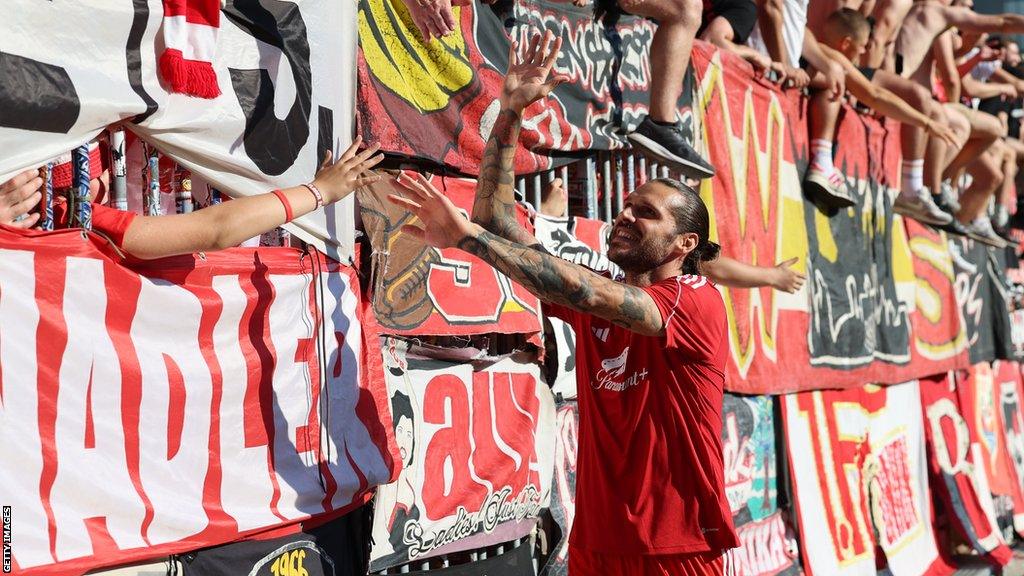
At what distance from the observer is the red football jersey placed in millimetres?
3568

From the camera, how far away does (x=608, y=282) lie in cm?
334

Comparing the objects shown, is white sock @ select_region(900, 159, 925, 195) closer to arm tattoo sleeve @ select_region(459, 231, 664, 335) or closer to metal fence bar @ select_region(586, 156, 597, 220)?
metal fence bar @ select_region(586, 156, 597, 220)

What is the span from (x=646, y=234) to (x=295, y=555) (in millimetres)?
1679

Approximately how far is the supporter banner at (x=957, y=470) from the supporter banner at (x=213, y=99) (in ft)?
26.4

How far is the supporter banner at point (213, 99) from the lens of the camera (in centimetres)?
314

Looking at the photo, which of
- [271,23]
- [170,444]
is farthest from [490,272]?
[170,444]

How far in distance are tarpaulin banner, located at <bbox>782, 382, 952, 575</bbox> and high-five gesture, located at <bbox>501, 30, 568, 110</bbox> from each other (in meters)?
4.72

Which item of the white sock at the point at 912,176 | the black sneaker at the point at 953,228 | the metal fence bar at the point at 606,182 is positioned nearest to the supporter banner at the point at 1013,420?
the black sneaker at the point at 953,228

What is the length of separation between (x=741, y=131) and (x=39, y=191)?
5.06 m

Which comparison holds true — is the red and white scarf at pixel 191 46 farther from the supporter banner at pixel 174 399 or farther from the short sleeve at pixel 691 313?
the short sleeve at pixel 691 313

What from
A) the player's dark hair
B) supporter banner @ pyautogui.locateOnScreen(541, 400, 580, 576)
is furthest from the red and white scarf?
supporter banner @ pyautogui.locateOnScreen(541, 400, 580, 576)

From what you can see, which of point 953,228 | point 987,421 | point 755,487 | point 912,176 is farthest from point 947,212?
point 755,487

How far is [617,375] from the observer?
369 cm

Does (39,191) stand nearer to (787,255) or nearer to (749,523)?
(749,523)
